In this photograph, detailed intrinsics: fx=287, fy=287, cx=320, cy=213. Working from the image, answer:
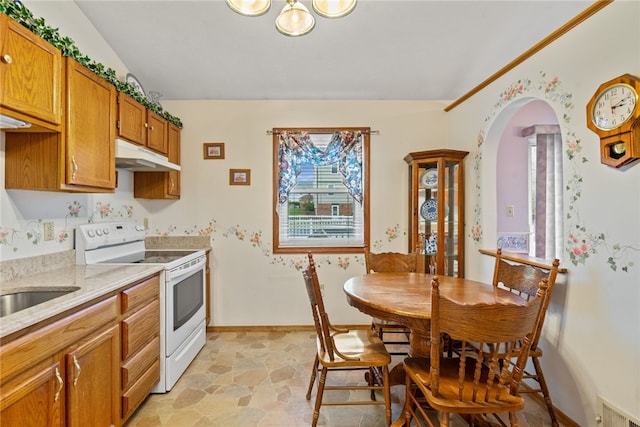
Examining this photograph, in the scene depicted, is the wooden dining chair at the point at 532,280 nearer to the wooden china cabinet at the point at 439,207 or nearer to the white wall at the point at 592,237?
the white wall at the point at 592,237

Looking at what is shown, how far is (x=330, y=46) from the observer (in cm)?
254

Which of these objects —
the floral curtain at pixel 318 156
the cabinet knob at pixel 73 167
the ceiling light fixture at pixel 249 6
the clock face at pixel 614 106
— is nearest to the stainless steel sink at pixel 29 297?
the cabinet knob at pixel 73 167

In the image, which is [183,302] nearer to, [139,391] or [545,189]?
[139,391]

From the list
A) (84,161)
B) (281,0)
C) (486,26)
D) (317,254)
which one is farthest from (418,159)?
(84,161)

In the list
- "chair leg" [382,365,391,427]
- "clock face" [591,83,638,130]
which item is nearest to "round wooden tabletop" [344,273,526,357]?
"chair leg" [382,365,391,427]

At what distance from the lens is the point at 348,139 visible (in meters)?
3.13

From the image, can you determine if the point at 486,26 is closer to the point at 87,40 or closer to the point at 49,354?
the point at 87,40

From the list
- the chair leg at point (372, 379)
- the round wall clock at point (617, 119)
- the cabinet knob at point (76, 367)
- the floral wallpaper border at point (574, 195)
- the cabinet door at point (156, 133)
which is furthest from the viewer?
the cabinet door at point (156, 133)

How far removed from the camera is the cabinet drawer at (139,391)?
165 centimetres

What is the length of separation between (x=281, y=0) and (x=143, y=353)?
2626 millimetres

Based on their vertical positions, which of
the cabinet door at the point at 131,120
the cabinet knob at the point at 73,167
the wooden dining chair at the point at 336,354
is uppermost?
the cabinet door at the point at 131,120

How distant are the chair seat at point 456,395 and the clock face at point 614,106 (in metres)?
1.43

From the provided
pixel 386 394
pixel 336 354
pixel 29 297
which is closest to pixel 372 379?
pixel 386 394

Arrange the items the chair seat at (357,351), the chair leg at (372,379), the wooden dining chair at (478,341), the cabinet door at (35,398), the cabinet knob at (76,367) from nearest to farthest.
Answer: the cabinet door at (35,398)
the wooden dining chair at (478,341)
the cabinet knob at (76,367)
the chair seat at (357,351)
the chair leg at (372,379)
